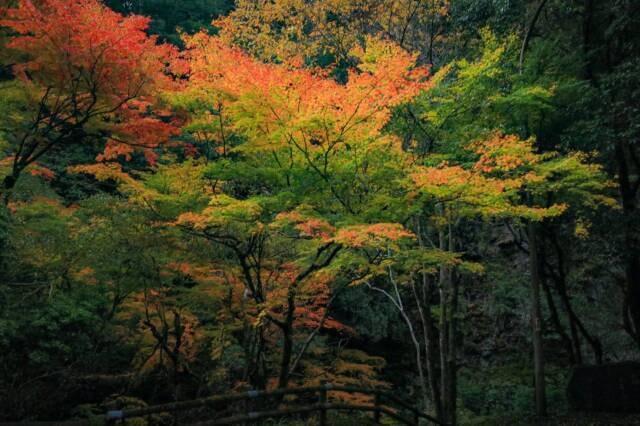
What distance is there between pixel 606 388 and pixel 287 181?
9.76 metres

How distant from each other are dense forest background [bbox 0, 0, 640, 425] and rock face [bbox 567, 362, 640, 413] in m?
0.92

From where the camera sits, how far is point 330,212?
9.41 meters

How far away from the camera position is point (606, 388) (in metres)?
12.0

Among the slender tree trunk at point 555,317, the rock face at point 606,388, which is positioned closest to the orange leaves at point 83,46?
the rock face at point 606,388

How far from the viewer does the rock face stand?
11594 mm

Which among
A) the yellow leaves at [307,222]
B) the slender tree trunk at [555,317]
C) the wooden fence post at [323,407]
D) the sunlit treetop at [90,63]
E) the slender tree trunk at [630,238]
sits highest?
the sunlit treetop at [90,63]

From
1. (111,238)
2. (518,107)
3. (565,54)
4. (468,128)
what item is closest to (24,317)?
(111,238)

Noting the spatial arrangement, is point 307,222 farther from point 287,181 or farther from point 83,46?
point 83,46

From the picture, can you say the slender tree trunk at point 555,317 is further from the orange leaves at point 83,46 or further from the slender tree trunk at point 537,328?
the orange leaves at point 83,46

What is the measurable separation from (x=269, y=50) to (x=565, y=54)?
9234 mm

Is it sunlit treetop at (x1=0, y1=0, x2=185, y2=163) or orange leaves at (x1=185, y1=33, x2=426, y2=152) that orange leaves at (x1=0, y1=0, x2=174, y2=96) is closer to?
sunlit treetop at (x1=0, y1=0, x2=185, y2=163)

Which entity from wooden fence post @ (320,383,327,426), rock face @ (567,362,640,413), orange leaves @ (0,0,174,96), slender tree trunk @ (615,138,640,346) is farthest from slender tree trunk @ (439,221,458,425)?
orange leaves @ (0,0,174,96)

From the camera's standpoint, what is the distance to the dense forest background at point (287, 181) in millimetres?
8461

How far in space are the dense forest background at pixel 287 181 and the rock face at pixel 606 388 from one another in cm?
92
